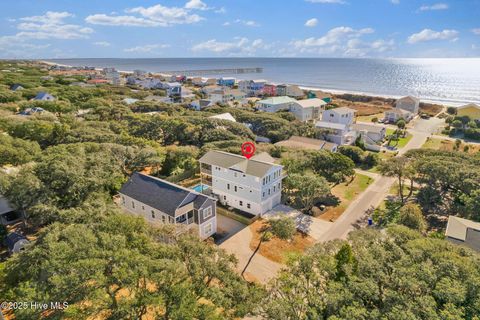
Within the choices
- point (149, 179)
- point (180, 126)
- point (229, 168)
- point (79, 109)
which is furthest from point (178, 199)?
point (79, 109)

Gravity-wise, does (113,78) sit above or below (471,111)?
above

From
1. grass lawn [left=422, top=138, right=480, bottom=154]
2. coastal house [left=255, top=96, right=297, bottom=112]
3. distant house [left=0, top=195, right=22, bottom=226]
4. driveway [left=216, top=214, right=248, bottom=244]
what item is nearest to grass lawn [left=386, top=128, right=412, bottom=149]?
grass lawn [left=422, top=138, right=480, bottom=154]

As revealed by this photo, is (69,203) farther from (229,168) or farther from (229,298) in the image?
(229,298)

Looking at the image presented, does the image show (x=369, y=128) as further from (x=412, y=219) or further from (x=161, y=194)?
(x=161, y=194)

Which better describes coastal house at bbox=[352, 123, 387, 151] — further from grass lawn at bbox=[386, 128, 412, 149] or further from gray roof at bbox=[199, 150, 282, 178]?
gray roof at bbox=[199, 150, 282, 178]

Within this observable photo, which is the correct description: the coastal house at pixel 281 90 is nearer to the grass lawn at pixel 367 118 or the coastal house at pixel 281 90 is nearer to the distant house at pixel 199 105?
the grass lawn at pixel 367 118

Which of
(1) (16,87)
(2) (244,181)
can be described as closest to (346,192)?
(2) (244,181)
